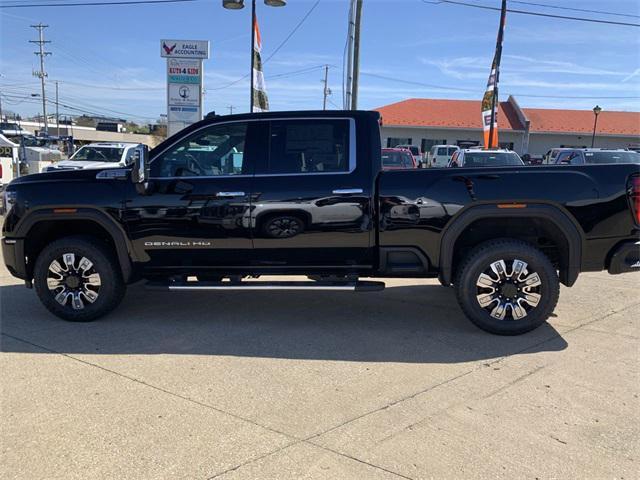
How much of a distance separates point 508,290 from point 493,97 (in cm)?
1879

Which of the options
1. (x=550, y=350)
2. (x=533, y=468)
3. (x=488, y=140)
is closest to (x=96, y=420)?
(x=533, y=468)

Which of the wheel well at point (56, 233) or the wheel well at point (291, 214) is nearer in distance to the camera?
the wheel well at point (291, 214)

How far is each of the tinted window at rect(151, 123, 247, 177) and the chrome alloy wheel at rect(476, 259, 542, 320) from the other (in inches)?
99.4

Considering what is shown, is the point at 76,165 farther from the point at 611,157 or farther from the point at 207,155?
the point at 611,157

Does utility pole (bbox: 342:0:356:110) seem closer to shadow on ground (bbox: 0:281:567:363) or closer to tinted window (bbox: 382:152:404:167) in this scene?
tinted window (bbox: 382:152:404:167)

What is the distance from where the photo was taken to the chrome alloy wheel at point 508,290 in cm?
495

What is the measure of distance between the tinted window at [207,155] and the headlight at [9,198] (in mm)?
1391

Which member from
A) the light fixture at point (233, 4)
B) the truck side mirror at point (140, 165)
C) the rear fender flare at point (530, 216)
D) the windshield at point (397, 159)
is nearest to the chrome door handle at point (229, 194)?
the truck side mirror at point (140, 165)

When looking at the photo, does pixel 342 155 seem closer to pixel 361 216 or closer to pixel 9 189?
pixel 361 216

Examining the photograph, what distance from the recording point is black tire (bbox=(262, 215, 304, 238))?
5059mm

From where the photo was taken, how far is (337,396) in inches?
150

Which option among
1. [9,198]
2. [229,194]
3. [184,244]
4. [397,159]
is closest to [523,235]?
[229,194]

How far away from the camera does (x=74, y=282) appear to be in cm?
532

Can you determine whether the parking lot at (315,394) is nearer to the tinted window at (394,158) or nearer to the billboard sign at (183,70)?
the billboard sign at (183,70)
